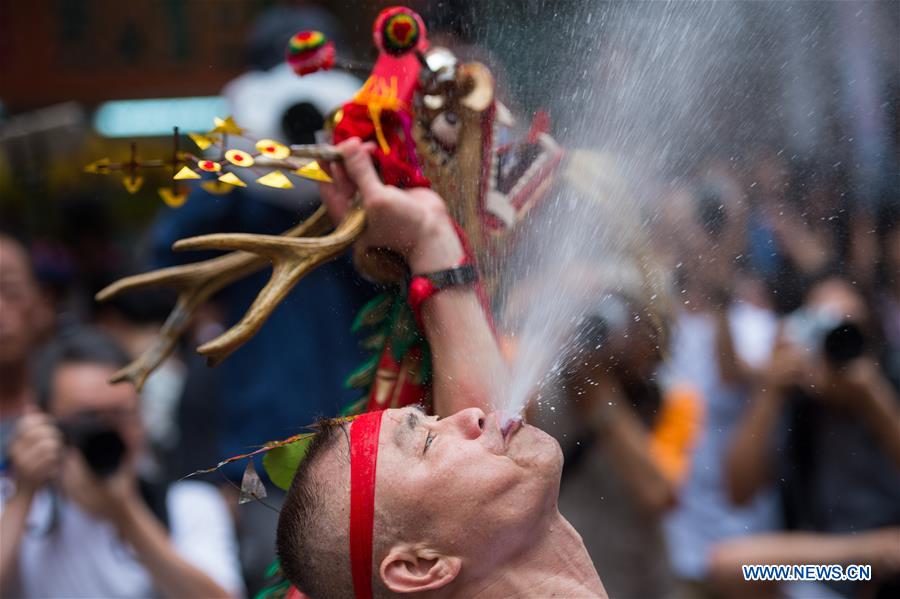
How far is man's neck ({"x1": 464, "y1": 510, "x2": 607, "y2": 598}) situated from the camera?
2.09m

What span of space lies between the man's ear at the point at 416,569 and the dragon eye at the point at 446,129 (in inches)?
34.7

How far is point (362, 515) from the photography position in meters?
2.08

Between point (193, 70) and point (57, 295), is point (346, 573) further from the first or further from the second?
point (193, 70)

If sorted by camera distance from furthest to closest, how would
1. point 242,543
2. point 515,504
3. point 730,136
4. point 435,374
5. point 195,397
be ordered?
point 195,397
point 242,543
point 730,136
point 435,374
point 515,504

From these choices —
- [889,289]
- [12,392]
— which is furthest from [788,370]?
[12,392]

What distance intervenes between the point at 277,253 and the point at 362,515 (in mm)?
588

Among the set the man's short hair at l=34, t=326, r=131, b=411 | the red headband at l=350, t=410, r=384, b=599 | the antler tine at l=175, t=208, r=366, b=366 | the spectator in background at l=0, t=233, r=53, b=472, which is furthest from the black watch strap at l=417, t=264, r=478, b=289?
the spectator in background at l=0, t=233, r=53, b=472

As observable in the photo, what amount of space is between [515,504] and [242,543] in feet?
6.48

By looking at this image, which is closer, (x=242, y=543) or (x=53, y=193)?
(x=242, y=543)

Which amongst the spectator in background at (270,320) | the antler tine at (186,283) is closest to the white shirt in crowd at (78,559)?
the spectator in background at (270,320)

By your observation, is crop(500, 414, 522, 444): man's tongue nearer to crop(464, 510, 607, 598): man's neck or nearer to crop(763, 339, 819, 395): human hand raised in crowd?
crop(464, 510, 607, 598): man's neck

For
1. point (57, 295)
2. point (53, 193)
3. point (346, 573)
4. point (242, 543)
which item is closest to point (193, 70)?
point (53, 193)

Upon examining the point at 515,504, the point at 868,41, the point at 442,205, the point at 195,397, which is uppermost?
the point at 868,41

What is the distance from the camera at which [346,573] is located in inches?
82.9
